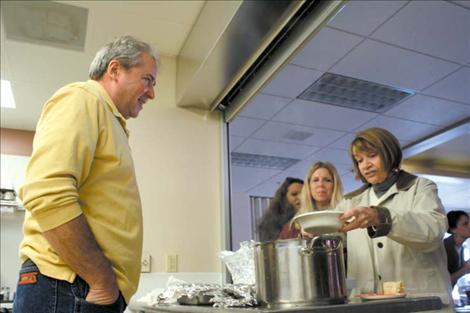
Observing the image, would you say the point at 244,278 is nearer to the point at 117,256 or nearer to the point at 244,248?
the point at 244,248

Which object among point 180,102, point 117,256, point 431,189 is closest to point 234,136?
point 180,102

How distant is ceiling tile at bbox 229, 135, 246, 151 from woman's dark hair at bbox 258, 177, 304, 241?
50 centimetres

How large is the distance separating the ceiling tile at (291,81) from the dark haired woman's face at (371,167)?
680 mm

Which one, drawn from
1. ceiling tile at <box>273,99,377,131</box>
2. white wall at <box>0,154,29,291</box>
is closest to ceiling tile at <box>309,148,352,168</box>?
ceiling tile at <box>273,99,377,131</box>

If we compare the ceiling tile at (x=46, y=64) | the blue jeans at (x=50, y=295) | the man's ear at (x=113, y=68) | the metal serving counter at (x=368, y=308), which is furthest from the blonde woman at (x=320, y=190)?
the ceiling tile at (x=46, y=64)

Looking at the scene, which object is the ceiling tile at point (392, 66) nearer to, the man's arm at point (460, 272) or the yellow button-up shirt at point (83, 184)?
the man's arm at point (460, 272)

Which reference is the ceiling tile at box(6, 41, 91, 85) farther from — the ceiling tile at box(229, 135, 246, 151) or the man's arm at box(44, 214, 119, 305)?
the man's arm at box(44, 214, 119, 305)

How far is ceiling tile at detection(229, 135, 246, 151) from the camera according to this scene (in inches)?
115

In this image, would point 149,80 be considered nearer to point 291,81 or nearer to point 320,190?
point 320,190

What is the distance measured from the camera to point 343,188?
1.75m

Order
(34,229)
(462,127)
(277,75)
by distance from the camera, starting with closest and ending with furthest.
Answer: (34,229) → (462,127) → (277,75)

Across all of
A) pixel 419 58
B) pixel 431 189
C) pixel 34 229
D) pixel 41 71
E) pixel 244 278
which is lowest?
pixel 244 278

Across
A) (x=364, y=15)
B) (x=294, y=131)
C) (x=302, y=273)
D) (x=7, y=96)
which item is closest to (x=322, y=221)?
(x=302, y=273)

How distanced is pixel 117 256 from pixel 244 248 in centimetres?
52
